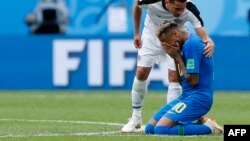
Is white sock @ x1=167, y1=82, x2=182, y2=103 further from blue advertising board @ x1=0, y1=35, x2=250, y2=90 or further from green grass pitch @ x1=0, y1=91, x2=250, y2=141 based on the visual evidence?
blue advertising board @ x1=0, y1=35, x2=250, y2=90

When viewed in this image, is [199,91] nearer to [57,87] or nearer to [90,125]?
[90,125]

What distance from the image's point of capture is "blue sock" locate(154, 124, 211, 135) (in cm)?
1126

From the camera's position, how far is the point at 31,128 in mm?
12227

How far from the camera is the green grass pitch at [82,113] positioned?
36.7 ft

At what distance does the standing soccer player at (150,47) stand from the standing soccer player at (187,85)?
526mm

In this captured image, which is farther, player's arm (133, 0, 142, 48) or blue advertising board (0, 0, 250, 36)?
blue advertising board (0, 0, 250, 36)

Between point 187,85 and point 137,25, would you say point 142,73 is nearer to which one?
point 137,25

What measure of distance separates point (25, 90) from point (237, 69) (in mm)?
4542

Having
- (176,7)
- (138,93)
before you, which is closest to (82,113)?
(138,93)

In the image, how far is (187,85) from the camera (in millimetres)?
11375

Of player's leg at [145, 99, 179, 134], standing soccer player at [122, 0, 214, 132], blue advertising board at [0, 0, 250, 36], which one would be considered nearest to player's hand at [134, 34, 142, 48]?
standing soccer player at [122, 0, 214, 132]

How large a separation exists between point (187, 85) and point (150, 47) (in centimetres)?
126

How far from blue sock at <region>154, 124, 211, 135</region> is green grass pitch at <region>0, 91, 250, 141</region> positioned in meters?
0.20

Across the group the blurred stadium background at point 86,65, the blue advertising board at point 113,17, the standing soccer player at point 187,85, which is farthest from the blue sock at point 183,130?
the blue advertising board at point 113,17
